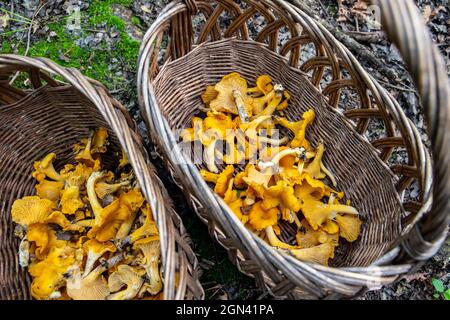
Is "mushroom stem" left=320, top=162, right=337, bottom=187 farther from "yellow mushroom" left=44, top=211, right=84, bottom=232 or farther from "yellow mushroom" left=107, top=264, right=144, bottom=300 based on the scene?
"yellow mushroom" left=44, top=211, right=84, bottom=232

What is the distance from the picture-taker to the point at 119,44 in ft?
10.5

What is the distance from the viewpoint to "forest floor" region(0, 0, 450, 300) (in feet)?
9.35

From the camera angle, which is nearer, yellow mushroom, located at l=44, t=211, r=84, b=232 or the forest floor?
yellow mushroom, located at l=44, t=211, r=84, b=232

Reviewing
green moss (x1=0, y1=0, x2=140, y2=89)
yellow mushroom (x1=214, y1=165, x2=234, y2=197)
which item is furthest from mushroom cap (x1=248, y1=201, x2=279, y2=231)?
green moss (x1=0, y1=0, x2=140, y2=89)

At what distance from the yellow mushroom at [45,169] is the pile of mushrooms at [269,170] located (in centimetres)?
80

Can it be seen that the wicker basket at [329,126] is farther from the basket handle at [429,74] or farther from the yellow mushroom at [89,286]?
the yellow mushroom at [89,286]

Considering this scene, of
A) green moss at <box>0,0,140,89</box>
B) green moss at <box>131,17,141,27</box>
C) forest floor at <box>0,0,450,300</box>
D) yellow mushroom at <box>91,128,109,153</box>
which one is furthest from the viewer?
green moss at <box>131,17,141,27</box>

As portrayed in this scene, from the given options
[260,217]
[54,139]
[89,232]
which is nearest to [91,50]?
[54,139]

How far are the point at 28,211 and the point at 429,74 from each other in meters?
2.07

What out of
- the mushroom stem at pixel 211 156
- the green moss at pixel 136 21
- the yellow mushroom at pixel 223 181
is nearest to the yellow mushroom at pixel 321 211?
the yellow mushroom at pixel 223 181

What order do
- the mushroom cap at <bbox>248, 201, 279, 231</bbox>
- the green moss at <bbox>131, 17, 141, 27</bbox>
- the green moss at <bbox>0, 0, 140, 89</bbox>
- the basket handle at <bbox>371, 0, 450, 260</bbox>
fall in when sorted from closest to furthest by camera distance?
the basket handle at <bbox>371, 0, 450, 260</bbox>
the mushroom cap at <bbox>248, 201, 279, 231</bbox>
the green moss at <bbox>0, 0, 140, 89</bbox>
the green moss at <bbox>131, 17, 141, 27</bbox>

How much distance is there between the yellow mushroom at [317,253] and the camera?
234 centimetres

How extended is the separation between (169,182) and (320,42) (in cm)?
127
